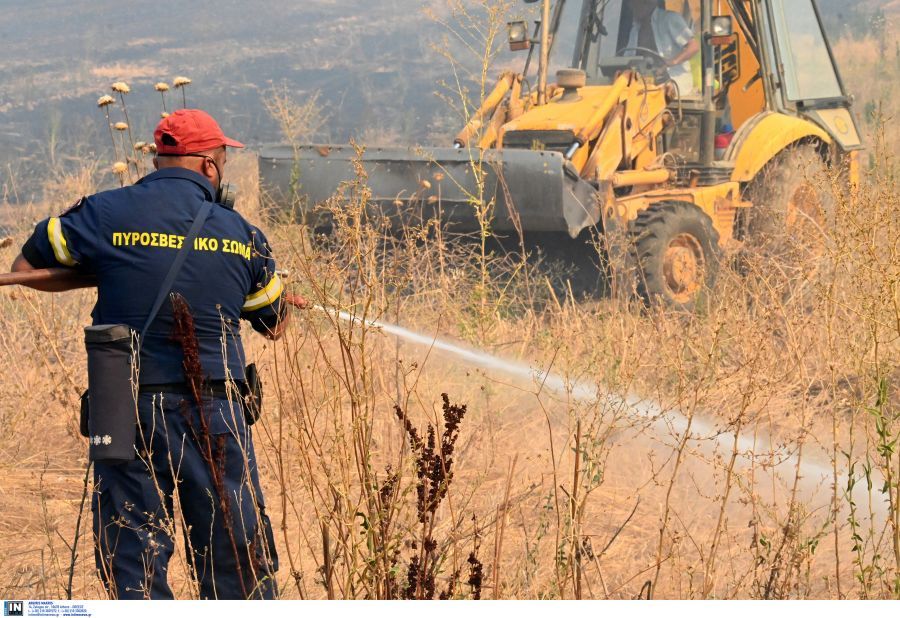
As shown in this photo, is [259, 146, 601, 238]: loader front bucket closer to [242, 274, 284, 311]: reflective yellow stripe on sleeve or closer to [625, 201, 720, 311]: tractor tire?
[625, 201, 720, 311]: tractor tire

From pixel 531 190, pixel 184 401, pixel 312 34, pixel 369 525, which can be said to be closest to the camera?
pixel 369 525

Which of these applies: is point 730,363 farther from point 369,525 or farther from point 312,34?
point 312,34

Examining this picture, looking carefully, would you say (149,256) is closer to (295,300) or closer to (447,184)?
(295,300)

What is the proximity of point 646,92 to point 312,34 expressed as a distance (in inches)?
1067

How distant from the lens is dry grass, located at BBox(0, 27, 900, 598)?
9.84 ft

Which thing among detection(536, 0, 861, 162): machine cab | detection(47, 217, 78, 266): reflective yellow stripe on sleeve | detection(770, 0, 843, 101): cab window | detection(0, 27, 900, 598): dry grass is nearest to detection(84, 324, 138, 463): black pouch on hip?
detection(47, 217, 78, 266): reflective yellow stripe on sleeve

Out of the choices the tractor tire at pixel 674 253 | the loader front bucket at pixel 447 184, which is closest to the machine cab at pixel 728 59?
the tractor tire at pixel 674 253

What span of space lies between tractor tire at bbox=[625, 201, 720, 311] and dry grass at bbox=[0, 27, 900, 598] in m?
0.43

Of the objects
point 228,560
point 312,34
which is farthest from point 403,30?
point 228,560

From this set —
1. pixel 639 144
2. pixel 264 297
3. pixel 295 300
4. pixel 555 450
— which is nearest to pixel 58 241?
pixel 264 297

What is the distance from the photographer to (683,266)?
26.8ft

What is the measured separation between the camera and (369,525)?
2.84 m

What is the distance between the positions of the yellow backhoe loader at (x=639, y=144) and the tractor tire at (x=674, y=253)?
0.04 ft

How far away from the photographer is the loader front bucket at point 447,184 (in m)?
7.54
